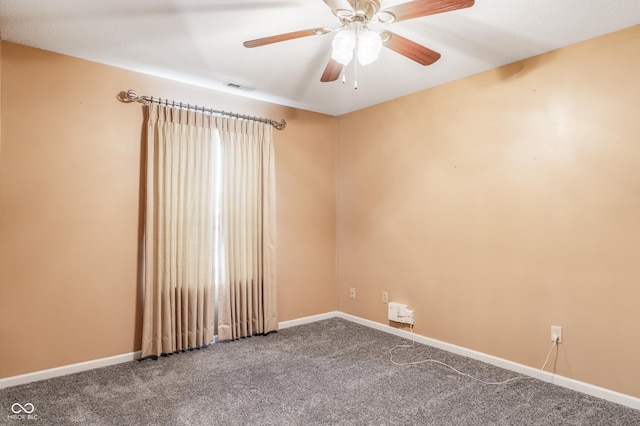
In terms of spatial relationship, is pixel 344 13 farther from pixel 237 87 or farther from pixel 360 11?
pixel 237 87

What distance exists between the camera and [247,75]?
3277mm

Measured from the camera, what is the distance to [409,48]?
2.11 meters

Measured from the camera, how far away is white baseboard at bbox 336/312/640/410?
241 cm

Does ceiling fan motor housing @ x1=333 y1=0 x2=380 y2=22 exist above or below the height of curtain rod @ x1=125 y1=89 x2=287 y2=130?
below

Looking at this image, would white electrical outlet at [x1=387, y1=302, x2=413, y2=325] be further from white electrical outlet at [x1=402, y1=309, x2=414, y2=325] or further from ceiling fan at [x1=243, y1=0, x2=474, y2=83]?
ceiling fan at [x1=243, y1=0, x2=474, y2=83]

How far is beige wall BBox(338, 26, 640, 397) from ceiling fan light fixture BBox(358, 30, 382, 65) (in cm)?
164

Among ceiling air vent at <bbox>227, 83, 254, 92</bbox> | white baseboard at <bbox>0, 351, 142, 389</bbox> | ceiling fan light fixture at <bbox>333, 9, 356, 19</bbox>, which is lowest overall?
white baseboard at <bbox>0, 351, 142, 389</bbox>

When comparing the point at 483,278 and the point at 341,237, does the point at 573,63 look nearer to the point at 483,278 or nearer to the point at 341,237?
the point at 483,278

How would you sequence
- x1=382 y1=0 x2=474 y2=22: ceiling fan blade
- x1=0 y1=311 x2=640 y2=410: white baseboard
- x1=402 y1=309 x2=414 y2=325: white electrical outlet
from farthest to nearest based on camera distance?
x1=402 y1=309 x2=414 y2=325: white electrical outlet < x1=0 y1=311 x2=640 y2=410: white baseboard < x1=382 y1=0 x2=474 y2=22: ceiling fan blade

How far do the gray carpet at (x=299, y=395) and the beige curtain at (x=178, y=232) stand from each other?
27cm

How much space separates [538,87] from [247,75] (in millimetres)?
2324

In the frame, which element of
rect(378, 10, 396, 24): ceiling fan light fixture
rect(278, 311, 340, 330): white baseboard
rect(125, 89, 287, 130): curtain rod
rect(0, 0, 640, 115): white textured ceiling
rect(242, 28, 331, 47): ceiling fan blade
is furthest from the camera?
rect(278, 311, 340, 330): white baseboard
